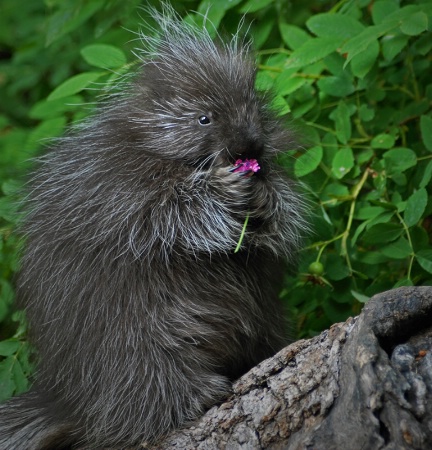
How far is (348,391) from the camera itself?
1944 millimetres

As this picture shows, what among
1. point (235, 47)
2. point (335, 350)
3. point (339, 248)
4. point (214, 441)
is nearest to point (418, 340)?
point (335, 350)

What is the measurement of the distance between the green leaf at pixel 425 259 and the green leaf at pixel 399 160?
0.37 metres

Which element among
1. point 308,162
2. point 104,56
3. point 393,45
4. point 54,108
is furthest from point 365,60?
point 54,108

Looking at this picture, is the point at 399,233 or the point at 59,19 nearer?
the point at 399,233

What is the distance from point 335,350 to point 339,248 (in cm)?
113

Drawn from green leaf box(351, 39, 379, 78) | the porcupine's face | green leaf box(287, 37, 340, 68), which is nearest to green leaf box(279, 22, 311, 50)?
green leaf box(287, 37, 340, 68)

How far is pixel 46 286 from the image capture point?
2.67m

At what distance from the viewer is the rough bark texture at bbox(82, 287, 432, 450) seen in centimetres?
186

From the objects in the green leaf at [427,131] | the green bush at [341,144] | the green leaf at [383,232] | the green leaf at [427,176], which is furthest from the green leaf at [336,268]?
the green leaf at [427,131]

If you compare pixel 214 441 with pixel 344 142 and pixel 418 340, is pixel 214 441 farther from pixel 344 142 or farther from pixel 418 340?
pixel 344 142

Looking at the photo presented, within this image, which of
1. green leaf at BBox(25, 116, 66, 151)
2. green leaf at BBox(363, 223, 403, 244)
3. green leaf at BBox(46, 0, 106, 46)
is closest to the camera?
green leaf at BBox(363, 223, 403, 244)

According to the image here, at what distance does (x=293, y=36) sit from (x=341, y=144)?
530mm

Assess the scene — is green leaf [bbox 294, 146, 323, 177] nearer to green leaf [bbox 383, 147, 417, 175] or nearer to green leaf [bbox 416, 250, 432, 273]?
green leaf [bbox 383, 147, 417, 175]

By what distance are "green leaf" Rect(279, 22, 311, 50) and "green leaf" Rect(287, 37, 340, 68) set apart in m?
0.25
